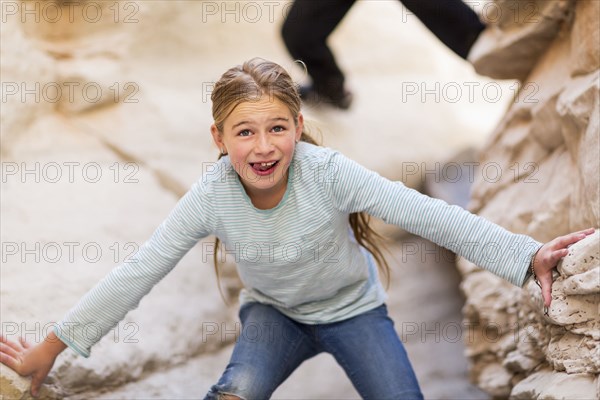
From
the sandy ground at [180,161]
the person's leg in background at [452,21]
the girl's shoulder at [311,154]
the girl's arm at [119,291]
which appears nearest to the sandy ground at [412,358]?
the sandy ground at [180,161]

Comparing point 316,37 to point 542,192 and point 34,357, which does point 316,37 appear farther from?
point 34,357

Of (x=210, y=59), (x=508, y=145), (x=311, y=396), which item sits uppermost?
(x=210, y=59)

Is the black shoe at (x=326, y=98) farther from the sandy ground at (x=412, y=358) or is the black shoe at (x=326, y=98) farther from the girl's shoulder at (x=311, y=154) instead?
the girl's shoulder at (x=311, y=154)

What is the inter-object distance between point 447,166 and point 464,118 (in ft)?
2.70

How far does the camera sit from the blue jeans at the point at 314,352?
81.0 inches

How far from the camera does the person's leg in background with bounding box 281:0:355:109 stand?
3305 mm

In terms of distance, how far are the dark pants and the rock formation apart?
0.14 metres

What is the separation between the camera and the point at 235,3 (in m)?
4.53

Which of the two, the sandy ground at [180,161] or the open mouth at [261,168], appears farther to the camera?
the sandy ground at [180,161]

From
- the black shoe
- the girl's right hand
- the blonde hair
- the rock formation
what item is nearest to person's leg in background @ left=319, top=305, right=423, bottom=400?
the rock formation

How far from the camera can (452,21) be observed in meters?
2.96

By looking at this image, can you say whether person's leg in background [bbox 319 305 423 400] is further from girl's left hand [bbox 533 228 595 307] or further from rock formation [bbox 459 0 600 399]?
girl's left hand [bbox 533 228 595 307]

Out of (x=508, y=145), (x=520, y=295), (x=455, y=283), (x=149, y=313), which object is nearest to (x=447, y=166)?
(x=455, y=283)

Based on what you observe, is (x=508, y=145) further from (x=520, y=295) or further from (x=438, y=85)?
(x=438, y=85)
